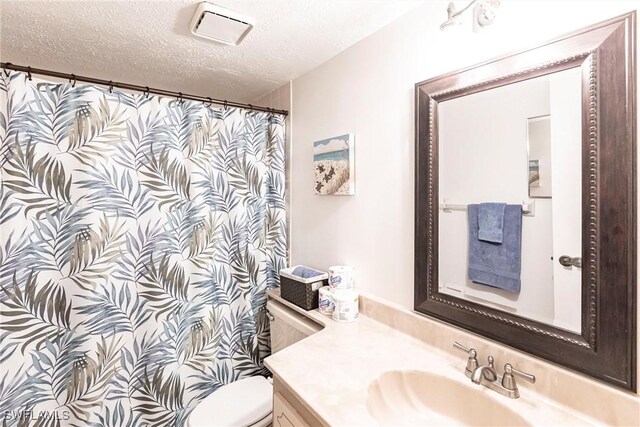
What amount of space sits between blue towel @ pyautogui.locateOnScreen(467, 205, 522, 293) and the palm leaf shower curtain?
49.5 inches

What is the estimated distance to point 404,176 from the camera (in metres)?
1.29

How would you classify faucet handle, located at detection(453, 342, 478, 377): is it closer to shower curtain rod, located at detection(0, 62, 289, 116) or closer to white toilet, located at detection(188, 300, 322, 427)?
white toilet, located at detection(188, 300, 322, 427)

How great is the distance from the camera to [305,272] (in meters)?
1.81

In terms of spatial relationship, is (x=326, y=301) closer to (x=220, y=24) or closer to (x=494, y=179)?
(x=494, y=179)

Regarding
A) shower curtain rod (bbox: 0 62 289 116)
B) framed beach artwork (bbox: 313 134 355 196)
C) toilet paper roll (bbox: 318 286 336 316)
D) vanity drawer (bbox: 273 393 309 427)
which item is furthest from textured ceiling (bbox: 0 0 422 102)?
vanity drawer (bbox: 273 393 309 427)

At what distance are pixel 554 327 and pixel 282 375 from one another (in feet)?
2.65

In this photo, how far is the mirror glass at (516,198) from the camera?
0.85 meters

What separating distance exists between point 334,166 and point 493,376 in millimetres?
1089

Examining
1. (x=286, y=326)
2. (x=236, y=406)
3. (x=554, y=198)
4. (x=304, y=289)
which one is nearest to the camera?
(x=554, y=198)

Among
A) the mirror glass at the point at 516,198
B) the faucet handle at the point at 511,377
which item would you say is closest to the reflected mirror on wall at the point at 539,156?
the mirror glass at the point at 516,198

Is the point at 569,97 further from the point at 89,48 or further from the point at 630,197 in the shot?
the point at 89,48

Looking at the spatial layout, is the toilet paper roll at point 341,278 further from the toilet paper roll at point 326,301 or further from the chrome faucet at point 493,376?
the chrome faucet at point 493,376

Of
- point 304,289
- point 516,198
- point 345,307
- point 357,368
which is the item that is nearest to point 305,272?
point 304,289

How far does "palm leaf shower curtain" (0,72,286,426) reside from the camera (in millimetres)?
1340
